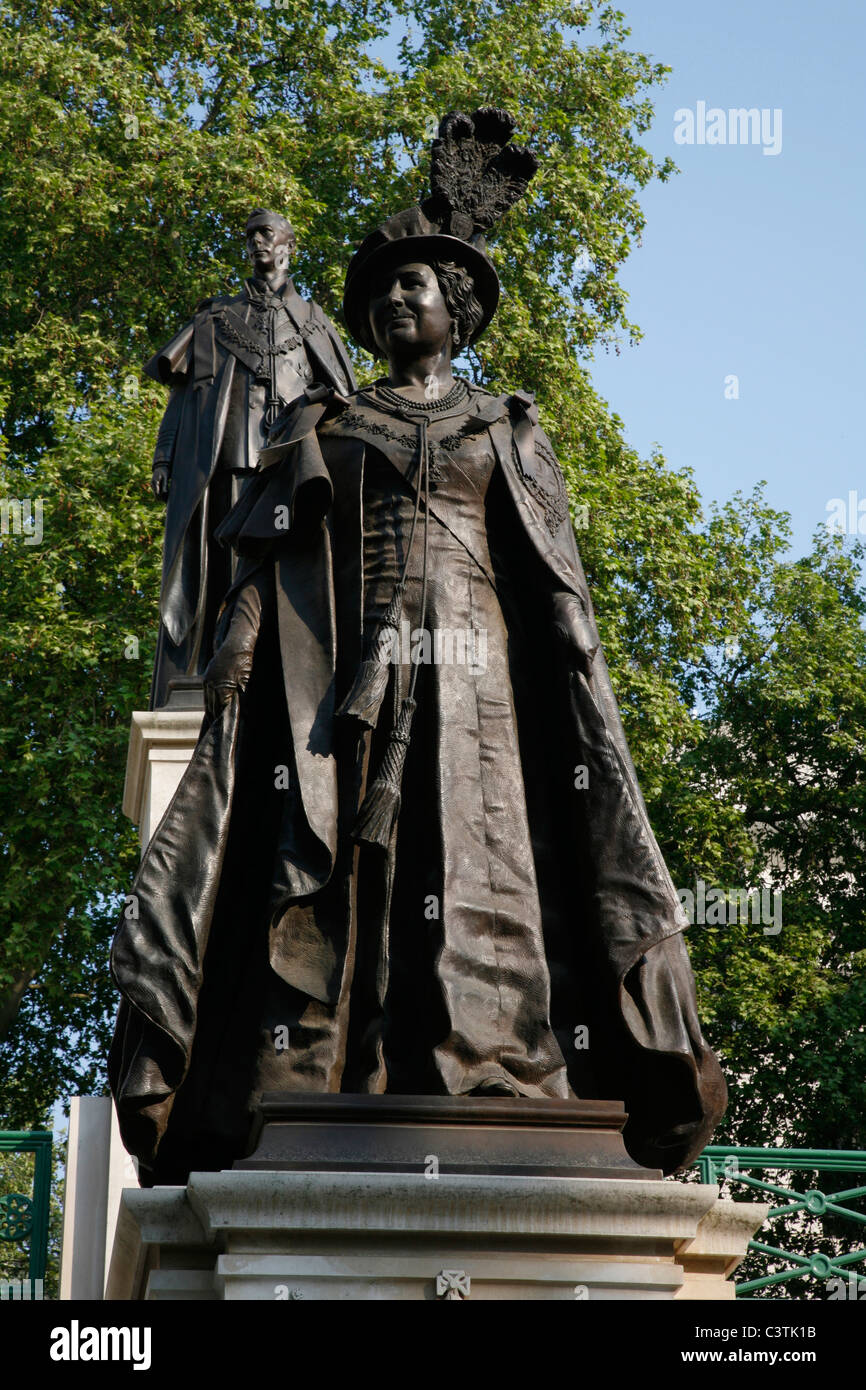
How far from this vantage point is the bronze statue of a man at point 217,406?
941 centimetres

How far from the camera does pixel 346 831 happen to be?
17.1 feet

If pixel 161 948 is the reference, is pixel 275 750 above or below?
above

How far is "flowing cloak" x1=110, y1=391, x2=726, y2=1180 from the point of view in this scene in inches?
199

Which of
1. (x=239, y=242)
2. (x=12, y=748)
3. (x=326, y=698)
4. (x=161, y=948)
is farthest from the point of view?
(x=239, y=242)

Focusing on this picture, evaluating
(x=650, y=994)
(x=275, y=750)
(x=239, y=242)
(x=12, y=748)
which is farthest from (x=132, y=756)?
(x=239, y=242)

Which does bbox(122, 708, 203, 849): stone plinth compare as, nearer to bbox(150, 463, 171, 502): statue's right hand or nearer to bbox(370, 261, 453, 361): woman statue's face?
bbox(150, 463, 171, 502): statue's right hand

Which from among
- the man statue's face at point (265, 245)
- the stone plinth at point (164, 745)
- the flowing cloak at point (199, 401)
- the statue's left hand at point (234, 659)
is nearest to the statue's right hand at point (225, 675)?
the statue's left hand at point (234, 659)

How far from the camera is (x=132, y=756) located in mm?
9516

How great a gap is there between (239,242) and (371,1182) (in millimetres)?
19278

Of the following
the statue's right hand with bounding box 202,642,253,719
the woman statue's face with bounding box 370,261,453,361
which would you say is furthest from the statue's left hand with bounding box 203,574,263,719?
the woman statue's face with bounding box 370,261,453,361

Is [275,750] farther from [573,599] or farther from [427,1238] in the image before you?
[427,1238]

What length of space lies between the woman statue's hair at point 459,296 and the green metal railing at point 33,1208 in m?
4.64

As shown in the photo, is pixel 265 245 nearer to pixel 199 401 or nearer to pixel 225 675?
pixel 199 401
